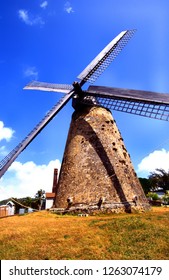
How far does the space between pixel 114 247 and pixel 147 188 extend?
172ft

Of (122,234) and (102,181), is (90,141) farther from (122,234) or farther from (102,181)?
(122,234)

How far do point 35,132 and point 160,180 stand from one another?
44168mm

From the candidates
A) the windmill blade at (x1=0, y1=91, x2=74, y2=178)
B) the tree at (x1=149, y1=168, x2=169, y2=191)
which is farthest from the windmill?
the tree at (x1=149, y1=168, x2=169, y2=191)

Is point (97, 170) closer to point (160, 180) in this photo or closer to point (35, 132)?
point (35, 132)

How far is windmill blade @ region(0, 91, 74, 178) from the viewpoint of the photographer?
20130mm

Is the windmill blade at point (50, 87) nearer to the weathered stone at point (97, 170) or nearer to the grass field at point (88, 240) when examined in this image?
the weathered stone at point (97, 170)

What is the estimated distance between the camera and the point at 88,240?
13.1m

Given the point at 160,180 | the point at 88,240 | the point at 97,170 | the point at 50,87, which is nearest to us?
the point at 88,240

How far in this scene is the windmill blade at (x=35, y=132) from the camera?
20.1 m

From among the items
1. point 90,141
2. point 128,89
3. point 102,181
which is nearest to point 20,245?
point 102,181

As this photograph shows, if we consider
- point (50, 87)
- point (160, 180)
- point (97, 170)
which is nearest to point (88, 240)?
point (97, 170)

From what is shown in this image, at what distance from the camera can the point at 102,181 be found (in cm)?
2150

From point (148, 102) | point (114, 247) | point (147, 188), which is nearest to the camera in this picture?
point (114, 247)

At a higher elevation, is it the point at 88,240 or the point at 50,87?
the point at 50,87
